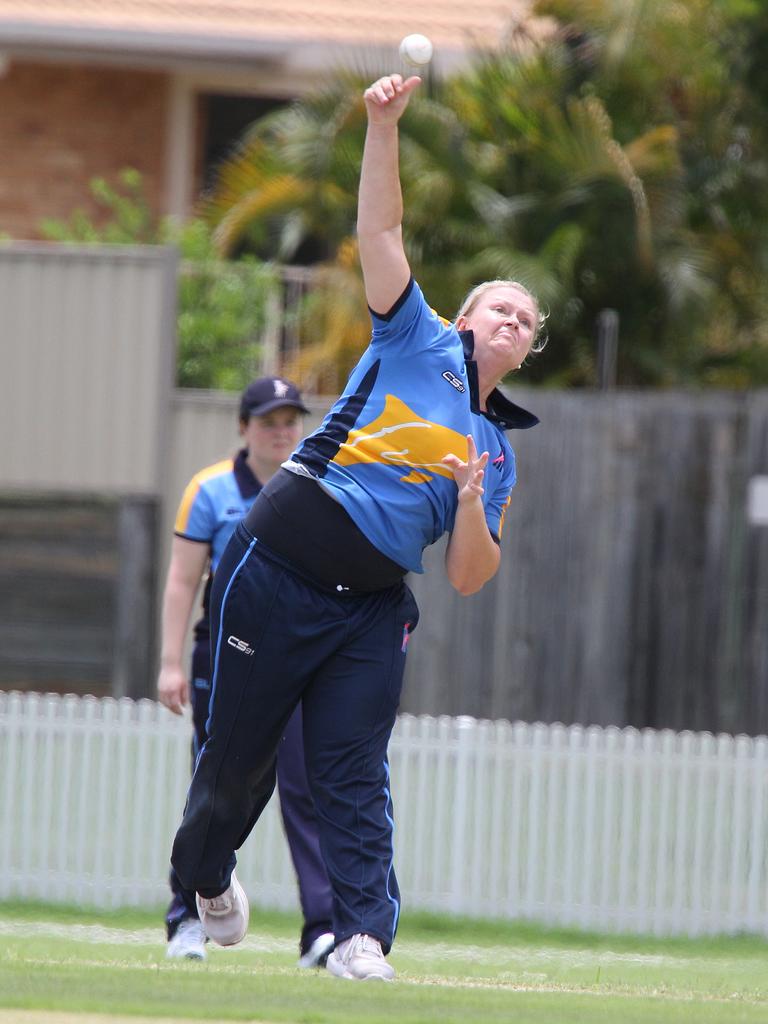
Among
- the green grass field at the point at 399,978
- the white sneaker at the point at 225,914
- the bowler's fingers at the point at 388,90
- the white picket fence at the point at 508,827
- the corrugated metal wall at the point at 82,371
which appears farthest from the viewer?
the corrugated metal wall at the point at 82,371

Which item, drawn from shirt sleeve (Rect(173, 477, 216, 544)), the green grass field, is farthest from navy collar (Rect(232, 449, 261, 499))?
the green grass field

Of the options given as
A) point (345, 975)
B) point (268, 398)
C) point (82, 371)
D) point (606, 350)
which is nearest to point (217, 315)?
point (82, 371)

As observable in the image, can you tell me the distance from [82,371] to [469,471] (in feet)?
23.4

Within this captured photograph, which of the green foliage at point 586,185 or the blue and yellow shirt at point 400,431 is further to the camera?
the green foliage at point 586,185

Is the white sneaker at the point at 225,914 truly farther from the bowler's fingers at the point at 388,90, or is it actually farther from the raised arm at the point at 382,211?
the bowler's fingers at the point at 388,90

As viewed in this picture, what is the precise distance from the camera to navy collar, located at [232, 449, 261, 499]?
627cm

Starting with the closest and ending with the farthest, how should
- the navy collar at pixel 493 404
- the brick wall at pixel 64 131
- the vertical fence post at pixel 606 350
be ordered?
the navy collar at pixel 493 404
the vertical fence post at pixel 606 350
the brick wall at pixel 64 131

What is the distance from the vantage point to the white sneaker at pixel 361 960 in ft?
15.3

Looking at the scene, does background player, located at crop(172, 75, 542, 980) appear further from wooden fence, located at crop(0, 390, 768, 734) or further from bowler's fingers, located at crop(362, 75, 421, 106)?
wooden fence, located at crop(0, 390, 768, 734)

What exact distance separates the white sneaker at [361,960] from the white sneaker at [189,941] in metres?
1.29

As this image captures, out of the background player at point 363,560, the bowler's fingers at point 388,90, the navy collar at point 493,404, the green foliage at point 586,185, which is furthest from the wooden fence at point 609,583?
the bowler's fingers at point 388,90

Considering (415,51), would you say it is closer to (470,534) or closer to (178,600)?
(470,534)

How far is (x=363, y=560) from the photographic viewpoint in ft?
15.1

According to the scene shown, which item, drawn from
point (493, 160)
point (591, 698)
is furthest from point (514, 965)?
point (493, 160)
